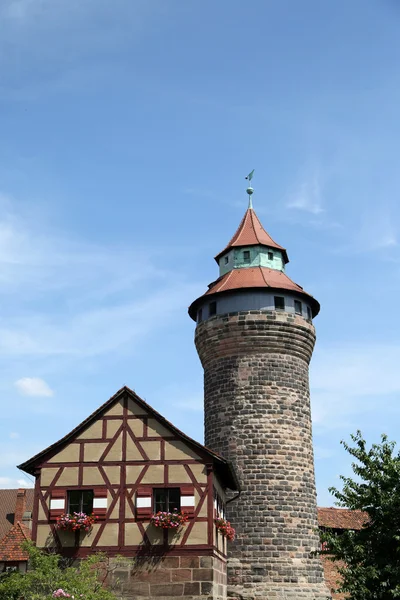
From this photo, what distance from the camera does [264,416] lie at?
1045 inches

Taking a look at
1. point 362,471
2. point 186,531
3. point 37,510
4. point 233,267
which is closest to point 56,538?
point 37,510

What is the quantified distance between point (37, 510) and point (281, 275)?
13299 mm

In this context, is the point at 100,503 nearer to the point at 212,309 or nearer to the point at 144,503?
the point at 144,503

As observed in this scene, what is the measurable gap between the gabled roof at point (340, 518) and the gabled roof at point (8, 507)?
13.6 meters

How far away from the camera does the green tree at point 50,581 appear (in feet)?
54.2

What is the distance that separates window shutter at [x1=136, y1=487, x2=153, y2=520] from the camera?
1925 cm

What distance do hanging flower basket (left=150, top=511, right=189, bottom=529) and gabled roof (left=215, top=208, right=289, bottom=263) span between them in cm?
1342

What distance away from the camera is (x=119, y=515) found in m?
19.4

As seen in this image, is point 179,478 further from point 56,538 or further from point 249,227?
point 249,227

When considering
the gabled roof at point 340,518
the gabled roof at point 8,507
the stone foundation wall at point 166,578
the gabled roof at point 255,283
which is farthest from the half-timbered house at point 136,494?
the gabled roof at point 8,507

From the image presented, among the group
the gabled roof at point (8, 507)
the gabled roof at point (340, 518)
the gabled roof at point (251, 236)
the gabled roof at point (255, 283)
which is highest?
the gabled roof at point (251, 236)

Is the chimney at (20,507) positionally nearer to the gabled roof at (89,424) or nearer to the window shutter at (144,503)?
the gabled roof at (89,424)

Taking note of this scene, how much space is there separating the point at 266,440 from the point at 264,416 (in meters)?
0.79

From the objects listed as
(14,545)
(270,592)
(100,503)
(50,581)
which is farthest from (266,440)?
(14,545)
